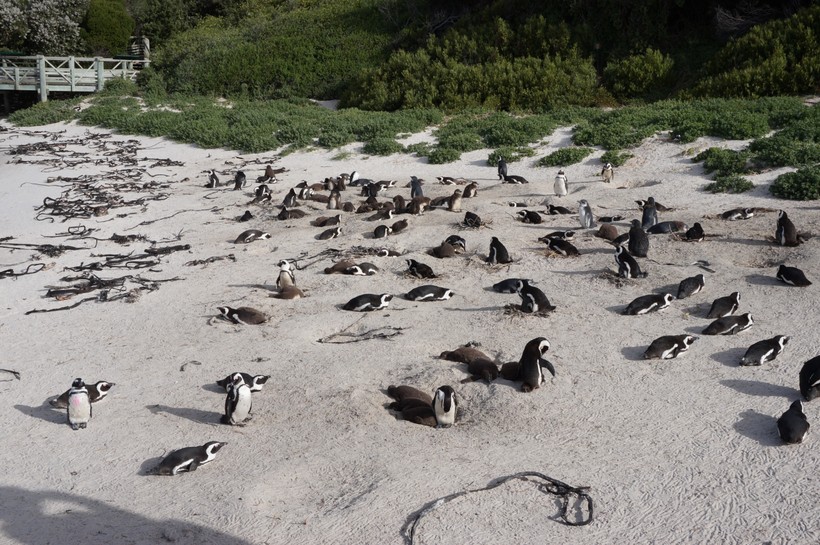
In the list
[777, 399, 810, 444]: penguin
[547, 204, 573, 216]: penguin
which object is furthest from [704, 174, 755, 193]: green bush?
[777, 399, 810, 444]: penguin

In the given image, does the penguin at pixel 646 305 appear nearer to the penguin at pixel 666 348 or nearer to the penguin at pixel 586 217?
the penguin at pixel 666 348

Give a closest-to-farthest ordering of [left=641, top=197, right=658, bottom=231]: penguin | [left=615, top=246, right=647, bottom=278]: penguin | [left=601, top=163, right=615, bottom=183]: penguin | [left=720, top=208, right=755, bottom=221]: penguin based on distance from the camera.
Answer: [left=615, top=246, right=647, bottom=278]: penguin → [left=641, top=197, right=658, bottom=231]: penguin → [left=720, top=208, right=755, bottom=221]: penguin → [left=601, top=163, right=615, bottom=183]: penguin

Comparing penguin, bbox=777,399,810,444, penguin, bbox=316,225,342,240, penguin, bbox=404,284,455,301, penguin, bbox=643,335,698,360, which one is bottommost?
penguin, bbox=316,225,342,240

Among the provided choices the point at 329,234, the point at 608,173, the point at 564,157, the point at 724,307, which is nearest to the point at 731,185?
the point at 608,173

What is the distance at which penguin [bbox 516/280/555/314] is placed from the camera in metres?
8.46

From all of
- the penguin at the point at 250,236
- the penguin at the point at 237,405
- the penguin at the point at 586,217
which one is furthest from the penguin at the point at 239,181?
the penguin at the point at 237,405

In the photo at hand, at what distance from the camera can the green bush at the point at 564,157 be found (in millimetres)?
15914

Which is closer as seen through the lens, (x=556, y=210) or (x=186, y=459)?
(x=186, y=459)

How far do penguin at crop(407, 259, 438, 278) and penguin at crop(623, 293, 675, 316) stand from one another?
258 cm

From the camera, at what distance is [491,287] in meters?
9.52

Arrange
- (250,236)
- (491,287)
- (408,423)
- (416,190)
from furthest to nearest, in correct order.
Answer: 1. (416,190)
2. (250,236)
3. (491,287)
4. (408,423)

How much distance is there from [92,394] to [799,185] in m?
10.8

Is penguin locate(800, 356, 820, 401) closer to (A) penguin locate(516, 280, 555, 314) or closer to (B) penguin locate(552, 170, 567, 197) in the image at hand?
(A) penguin locate(516, 280, 555, 314)

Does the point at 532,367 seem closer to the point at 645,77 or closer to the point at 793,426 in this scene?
the point at 793,426
